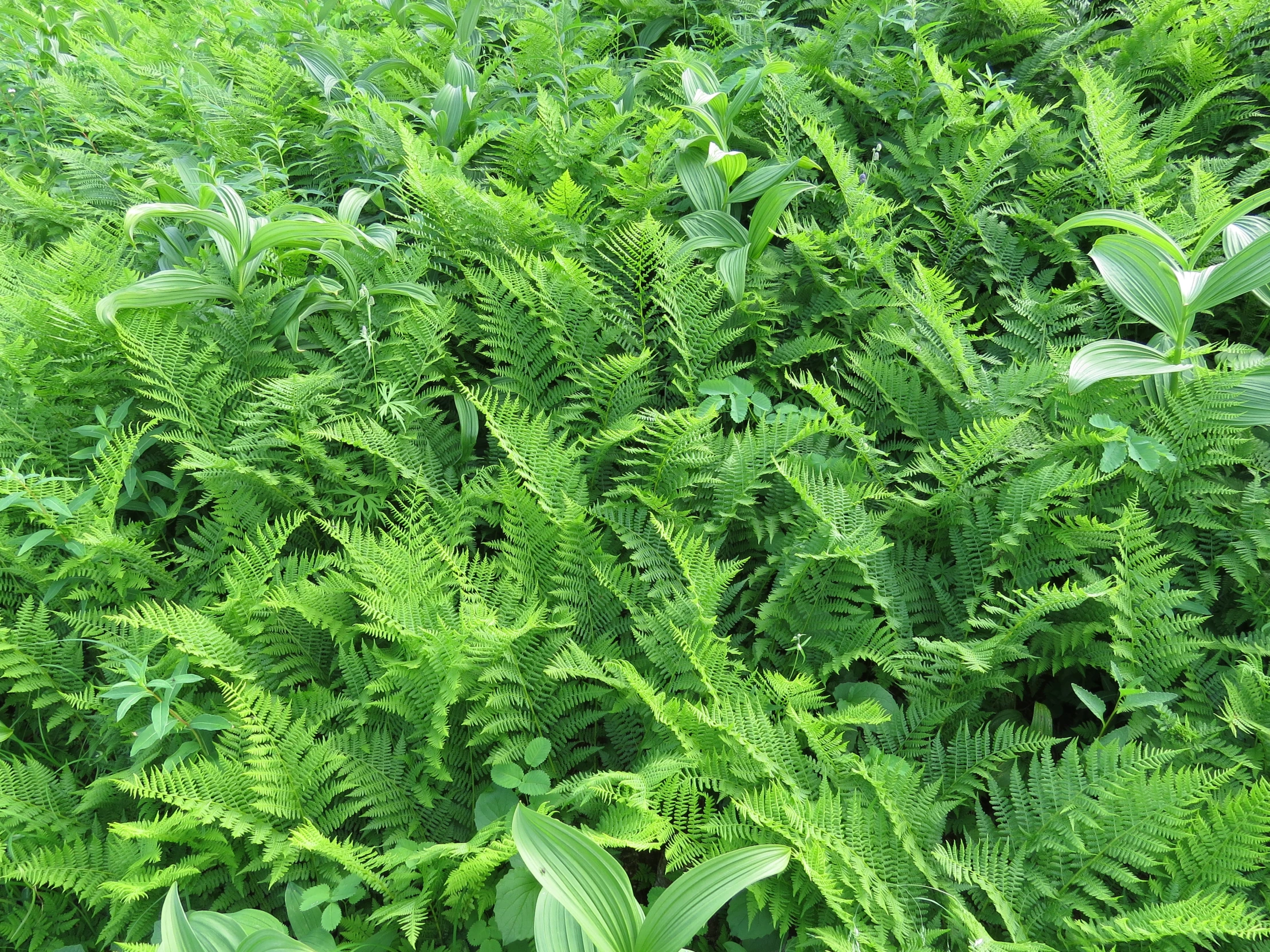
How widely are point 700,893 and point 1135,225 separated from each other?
191 cm

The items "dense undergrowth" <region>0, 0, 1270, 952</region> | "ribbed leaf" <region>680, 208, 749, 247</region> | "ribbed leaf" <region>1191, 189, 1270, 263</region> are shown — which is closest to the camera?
"dense undergrowth" <region>0, 0, 1270, 952</region>

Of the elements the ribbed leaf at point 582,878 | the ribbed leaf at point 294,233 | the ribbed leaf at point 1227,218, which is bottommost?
the ribbed leaf at point 582,878

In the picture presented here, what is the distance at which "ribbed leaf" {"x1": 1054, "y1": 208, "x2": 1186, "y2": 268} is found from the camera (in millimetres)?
2047

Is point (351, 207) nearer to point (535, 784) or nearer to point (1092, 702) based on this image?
point (535, 784)

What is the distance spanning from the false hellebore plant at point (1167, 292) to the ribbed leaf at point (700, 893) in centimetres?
127

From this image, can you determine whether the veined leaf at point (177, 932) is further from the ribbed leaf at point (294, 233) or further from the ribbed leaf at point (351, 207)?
the ribbed leaf at point (351, 207)

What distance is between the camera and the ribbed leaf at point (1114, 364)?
191 centimetres

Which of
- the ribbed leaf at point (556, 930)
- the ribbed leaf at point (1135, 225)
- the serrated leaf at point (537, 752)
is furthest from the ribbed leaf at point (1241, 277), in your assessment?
the ribbed leaf at point (556, 930)

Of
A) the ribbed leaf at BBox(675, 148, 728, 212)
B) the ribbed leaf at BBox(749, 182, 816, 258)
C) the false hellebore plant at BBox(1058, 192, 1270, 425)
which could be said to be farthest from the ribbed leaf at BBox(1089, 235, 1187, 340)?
the ribbed leaf at BBox(675, 148, 728, 212)

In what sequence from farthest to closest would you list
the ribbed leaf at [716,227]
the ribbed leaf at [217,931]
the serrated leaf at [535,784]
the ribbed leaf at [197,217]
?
1. the ribbed leaf at [716,227]
2. the ribbed leaf at [197,217]
3. the serrated leaf at [535,784]
4. the ribbed leaf at [217,931]

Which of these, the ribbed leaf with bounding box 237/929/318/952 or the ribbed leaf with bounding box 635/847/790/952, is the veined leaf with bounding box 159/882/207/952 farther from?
the ribbed leaf with bounding box 635/847/790/952

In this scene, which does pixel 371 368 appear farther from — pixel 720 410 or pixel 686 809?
pixel 686 809

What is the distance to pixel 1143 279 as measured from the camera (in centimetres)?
204

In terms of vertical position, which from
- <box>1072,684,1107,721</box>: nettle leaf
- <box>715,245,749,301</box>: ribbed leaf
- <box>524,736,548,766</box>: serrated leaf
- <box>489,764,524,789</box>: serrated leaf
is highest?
<box>715,245,749,301</box>: ribbed leaf
